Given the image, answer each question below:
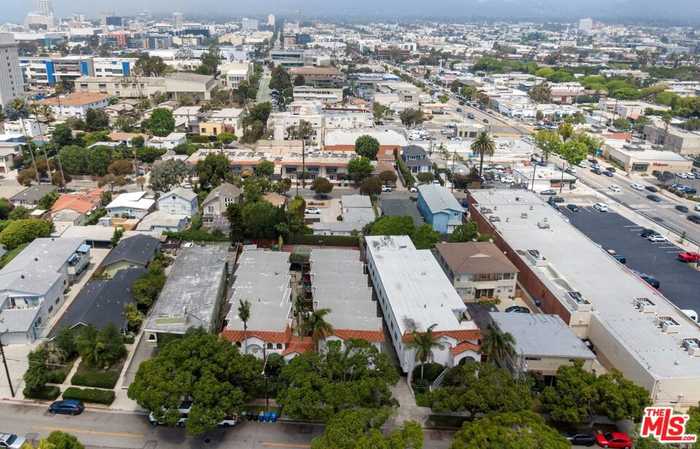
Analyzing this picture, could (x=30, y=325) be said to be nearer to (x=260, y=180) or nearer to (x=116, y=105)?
(x=260, y=180)

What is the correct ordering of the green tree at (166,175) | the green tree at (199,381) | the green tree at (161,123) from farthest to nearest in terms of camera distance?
the green tree at (161,123) < the green tree at (166,175) < the green tree at (199,381)

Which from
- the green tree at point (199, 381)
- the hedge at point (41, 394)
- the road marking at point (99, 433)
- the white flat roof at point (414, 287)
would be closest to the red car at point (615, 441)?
the white flat roof at point (414, 287)

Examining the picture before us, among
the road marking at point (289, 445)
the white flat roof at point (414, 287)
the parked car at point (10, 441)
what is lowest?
the road marking at point (289, 445)

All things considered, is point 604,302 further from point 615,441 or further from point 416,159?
point 416,159

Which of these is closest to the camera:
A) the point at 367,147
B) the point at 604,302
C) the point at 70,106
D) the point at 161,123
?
the point at 604,302

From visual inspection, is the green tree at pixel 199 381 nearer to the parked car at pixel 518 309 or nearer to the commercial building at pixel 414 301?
the commercial building at pixel 414 301

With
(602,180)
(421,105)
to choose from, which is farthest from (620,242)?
(421,105)

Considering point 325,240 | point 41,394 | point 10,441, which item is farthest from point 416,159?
point 10,441
